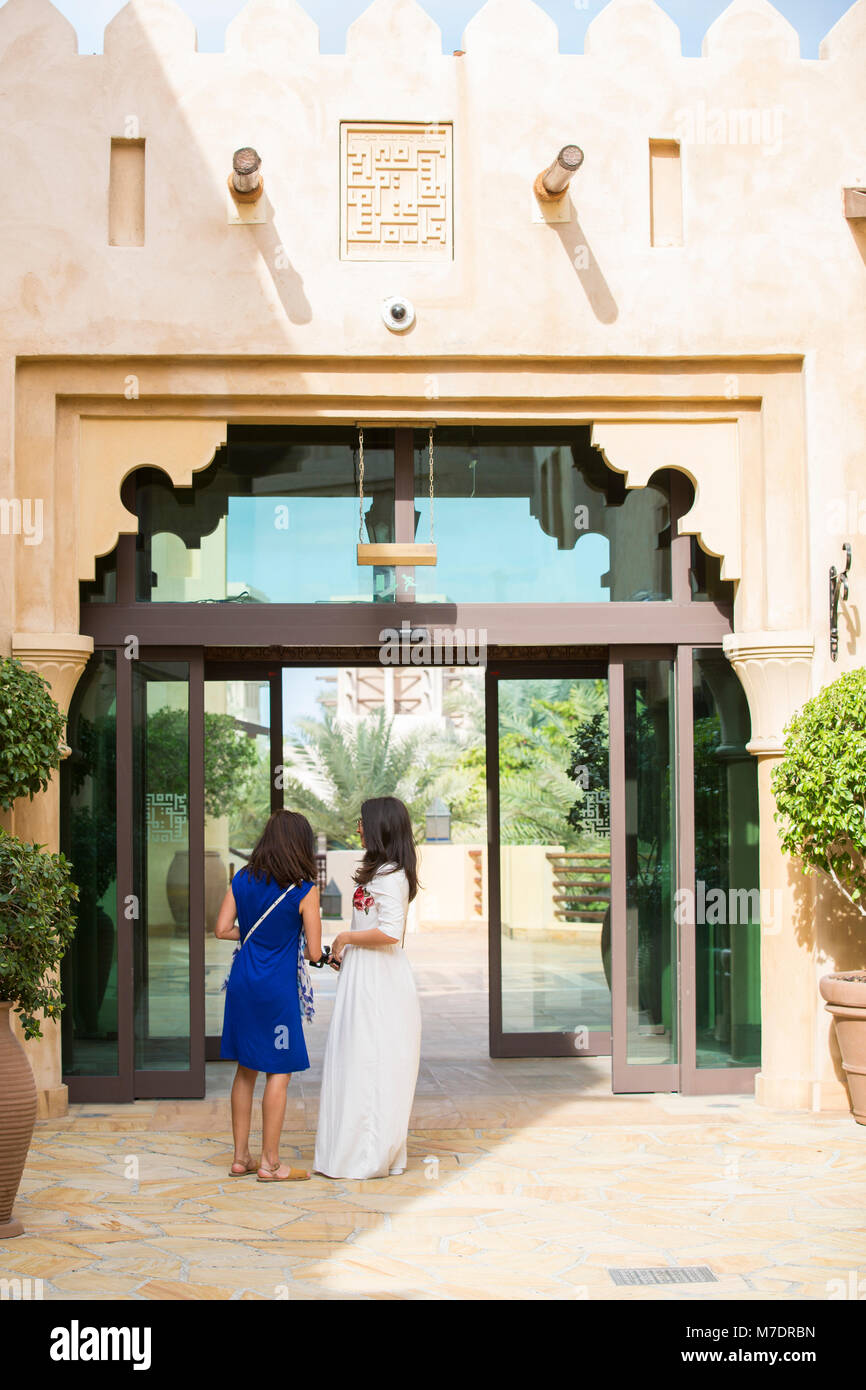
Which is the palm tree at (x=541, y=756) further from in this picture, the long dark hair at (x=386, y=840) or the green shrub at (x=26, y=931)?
the green shrub at (x=26, y=931)

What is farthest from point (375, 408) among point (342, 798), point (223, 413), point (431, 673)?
point (431, 673)

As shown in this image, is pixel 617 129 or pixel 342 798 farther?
pixel 342 798

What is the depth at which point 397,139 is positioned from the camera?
25.1 ft

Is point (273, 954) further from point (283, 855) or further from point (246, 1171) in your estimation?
point (246, 1171)

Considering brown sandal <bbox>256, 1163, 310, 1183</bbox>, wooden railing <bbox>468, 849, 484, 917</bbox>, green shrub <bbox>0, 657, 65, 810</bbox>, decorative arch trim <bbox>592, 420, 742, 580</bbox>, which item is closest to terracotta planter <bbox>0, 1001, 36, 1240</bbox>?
brown sandal <bbox>256, 1163, 310, 1183</bbox>

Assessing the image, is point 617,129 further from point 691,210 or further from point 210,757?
point 210,757

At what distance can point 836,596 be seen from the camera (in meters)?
7.48

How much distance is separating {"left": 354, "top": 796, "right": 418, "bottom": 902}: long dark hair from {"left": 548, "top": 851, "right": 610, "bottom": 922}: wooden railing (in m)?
2.73

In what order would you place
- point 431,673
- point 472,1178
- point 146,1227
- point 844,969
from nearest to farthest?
point 146,1227 → point 472,1178 → point 844,969 → point 431,673

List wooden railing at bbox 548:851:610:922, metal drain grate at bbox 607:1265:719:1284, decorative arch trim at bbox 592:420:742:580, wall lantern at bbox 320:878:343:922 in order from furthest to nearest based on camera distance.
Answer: wall lantern at bbox 320:878:343:922 → wooden railing at bbox 548:851:610:922 → decorative arch trim at bbox 592:420:742:580 → metal drain grate at bbox 607:1265:719:1284

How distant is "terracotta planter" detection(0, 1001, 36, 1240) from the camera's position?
5102 mm

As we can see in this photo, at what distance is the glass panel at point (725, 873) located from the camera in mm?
7938

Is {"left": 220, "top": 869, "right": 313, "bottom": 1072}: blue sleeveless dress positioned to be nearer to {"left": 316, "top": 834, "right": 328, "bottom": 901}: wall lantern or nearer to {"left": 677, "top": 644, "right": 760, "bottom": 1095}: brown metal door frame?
{"left": 677, "top": 644, "right": 760, "bottom": 1095}: brown metal door frame

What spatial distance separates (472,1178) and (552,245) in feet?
15.8
